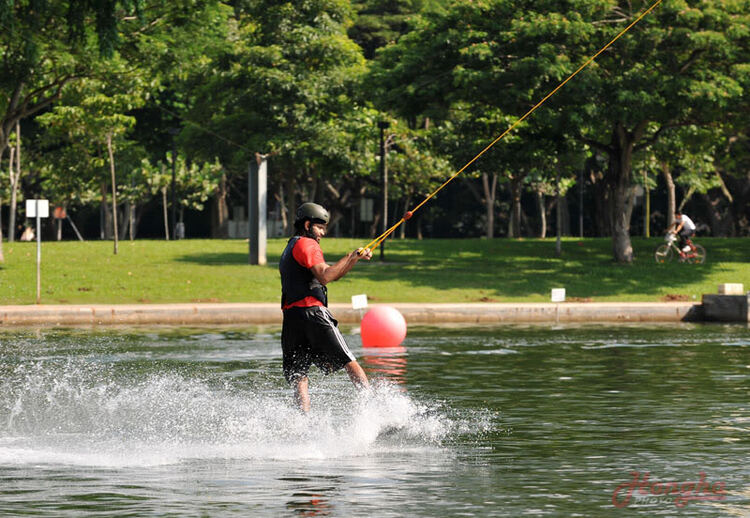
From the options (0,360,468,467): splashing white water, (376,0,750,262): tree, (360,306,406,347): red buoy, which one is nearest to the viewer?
(0,360,468,467): splashing white water

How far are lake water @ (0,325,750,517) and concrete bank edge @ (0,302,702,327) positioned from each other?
6504 mm

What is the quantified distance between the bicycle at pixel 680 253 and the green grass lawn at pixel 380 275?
439 millimetres

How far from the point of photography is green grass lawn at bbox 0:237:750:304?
33906 mm

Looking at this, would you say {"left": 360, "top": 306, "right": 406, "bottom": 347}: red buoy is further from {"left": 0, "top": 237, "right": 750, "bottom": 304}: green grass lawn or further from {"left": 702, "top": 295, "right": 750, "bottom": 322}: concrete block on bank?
{"left": 0, "top": 237, "right": 750, "bottom": 304}: green grass lawn

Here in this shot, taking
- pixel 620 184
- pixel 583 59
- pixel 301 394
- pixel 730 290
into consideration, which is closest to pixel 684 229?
pixel 620 184

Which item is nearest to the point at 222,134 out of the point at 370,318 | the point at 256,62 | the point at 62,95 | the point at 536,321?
the point at 256,62

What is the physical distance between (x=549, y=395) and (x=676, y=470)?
16.9 ft

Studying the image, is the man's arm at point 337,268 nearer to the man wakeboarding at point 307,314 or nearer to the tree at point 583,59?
the man wakeboarding at point 307,314

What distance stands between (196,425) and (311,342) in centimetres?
153

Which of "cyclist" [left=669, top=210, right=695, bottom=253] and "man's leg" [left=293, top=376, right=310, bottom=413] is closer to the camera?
"man's leg" [left=293, top=376, right=310, bottom=413]

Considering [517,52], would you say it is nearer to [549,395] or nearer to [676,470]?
[549,395]

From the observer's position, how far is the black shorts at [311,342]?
1198 cm

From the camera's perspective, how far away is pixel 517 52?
132ft

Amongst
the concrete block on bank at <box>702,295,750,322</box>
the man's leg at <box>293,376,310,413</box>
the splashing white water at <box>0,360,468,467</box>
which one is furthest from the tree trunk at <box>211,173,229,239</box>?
the man's leg at <box>293,376,310,413</box>
